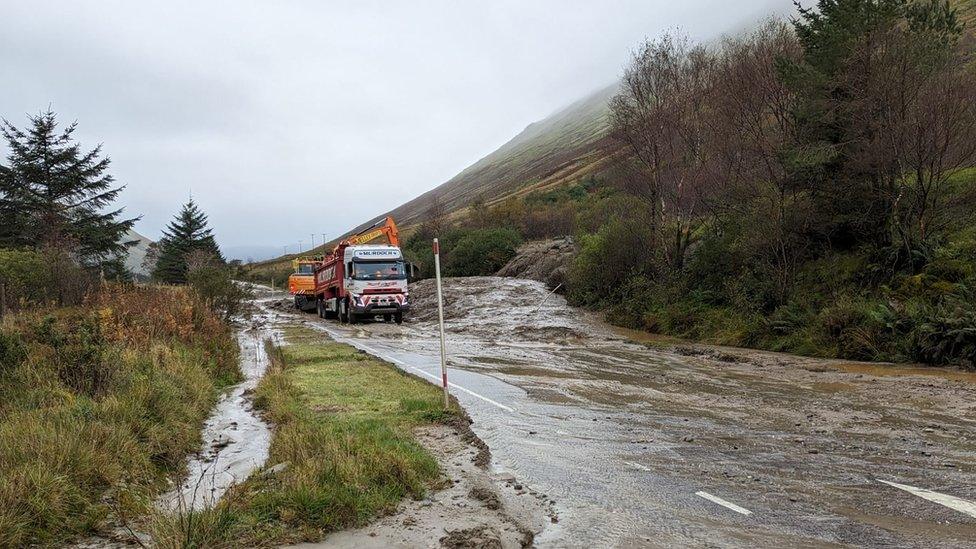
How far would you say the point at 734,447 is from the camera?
22.7ft

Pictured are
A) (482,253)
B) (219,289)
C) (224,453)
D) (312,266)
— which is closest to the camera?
(224,453)

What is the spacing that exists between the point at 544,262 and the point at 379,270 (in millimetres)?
14461

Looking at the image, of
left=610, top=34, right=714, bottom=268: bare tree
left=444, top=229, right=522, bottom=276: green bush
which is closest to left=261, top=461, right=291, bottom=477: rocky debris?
left=610, top=34, right=714, bottom=268: bare tree

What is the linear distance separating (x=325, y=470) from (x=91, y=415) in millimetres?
3695

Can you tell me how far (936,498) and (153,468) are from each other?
7.37 meters

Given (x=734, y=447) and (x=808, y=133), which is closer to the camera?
(x=734, y=447)

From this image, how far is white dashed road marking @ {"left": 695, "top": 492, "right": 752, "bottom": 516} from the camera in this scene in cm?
492

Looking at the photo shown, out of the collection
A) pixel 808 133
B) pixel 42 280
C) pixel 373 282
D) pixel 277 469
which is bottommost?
pixel 277 469

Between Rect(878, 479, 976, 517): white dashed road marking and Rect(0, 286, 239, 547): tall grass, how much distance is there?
649cm

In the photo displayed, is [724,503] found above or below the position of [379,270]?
below

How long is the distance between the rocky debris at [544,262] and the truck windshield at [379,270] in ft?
33.5

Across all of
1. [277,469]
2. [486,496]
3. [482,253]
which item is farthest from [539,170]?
[486,496]

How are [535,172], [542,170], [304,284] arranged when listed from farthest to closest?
[535,172] < [542,170] < [304,284]

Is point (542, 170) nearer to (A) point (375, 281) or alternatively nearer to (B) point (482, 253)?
(B) point (482, 253)
